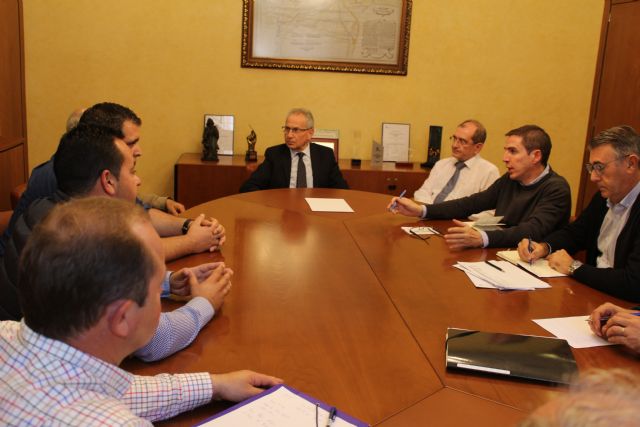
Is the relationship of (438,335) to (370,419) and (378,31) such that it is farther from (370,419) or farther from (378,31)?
(378,31)

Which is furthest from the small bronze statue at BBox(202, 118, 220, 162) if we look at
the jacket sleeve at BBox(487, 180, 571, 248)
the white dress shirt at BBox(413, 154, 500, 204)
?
the jacket sleeve at BBox(487, 180, 571, 248)

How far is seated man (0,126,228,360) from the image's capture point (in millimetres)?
1840

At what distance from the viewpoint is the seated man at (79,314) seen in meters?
0.91

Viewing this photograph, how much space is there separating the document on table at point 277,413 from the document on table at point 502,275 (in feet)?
3.68

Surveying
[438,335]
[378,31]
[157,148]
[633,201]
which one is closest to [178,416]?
[438,335]

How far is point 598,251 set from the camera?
285 cm

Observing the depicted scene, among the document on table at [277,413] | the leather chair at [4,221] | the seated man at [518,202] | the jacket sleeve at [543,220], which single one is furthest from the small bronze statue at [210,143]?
the document on table at [277,413]

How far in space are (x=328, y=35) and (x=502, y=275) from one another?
135 inches

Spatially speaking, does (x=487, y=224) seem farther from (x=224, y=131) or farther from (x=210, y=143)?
(x=224, y=131)

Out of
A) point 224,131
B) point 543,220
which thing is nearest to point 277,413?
point 543,220

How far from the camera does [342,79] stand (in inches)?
209

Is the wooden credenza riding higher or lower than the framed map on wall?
lower

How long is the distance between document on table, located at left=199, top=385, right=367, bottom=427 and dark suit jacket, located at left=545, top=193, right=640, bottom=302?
140cm

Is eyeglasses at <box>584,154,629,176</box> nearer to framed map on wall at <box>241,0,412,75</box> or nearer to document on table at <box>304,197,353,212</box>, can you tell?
document on table at <box>304,197,353,212</box>
